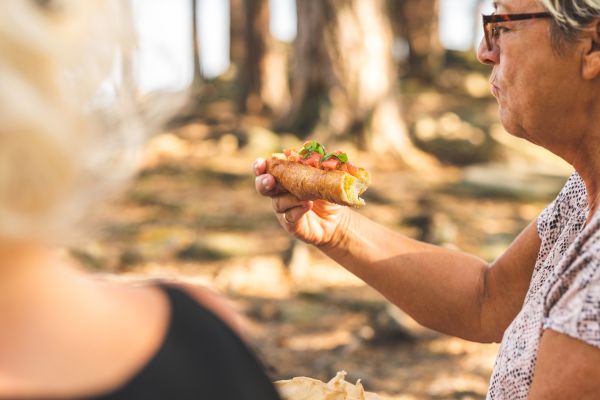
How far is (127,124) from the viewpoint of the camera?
1.27 meters

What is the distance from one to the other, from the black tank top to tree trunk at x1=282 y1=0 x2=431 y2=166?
29.6 ft

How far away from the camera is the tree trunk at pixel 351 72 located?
998cm

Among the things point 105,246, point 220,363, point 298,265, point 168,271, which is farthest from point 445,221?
point 220,363

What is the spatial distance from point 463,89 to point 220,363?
50.7 ft

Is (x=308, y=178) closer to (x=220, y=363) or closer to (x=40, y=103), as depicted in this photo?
(x=220, y=363)

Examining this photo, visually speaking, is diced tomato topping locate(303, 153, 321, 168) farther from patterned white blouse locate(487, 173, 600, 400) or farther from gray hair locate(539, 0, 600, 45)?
gray hair locate(539, 0, 600, 45)

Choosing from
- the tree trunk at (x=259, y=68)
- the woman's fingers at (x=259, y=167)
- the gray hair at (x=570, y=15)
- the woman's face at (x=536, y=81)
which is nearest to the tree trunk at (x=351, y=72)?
the tree trunk at (x=259, y=68)

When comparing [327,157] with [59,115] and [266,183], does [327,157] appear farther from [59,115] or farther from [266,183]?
[59,115]

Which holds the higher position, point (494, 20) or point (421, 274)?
point (494, 20)

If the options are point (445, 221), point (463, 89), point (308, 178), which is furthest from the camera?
point (463, 89)

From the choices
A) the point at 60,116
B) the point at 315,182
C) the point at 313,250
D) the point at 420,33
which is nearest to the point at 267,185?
the point at 315,182

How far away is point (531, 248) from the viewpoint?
2531 mm

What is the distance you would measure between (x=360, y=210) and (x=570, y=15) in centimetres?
645

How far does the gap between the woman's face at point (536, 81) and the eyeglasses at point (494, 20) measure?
1cm
